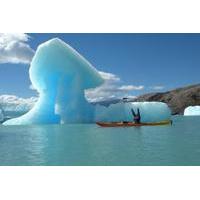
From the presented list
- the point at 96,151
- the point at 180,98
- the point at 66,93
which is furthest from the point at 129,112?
the point at 180,98

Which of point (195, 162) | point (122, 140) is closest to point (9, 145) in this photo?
point (122, 140)

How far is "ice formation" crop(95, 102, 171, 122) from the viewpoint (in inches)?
772

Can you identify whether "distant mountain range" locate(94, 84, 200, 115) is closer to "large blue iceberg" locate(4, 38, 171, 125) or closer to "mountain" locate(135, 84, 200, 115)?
"mountain" locate(135, 84, 200, 115)

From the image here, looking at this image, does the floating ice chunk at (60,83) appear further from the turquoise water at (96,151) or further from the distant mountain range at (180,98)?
the distant mountain range at (180,98)

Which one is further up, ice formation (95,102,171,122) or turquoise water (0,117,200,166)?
ice formation (95,102,171,122)

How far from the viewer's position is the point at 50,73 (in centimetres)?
1873


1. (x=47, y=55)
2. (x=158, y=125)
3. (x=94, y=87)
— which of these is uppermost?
(x=47, y=55)

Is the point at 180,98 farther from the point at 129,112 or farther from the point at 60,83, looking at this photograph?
the point at 60,83

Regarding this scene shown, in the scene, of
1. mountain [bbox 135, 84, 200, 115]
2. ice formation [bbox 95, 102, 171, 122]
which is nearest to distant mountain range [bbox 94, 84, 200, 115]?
mountain [bbox 135, 84, 200, 115]

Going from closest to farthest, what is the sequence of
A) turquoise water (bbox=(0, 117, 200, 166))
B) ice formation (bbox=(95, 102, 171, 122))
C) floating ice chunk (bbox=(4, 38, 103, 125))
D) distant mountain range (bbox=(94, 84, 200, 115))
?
turquoise water (bbox=(0, 117, 200, 166)) < floating ice chunk (bbox=(4, 38, 103, 125)) < ice formation (bbox=(95, 102, 171, 122)) < distant mountain range (bbox=(94, 84, 200, 115))

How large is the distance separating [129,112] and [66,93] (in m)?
2.89

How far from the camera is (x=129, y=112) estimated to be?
19594 mm
